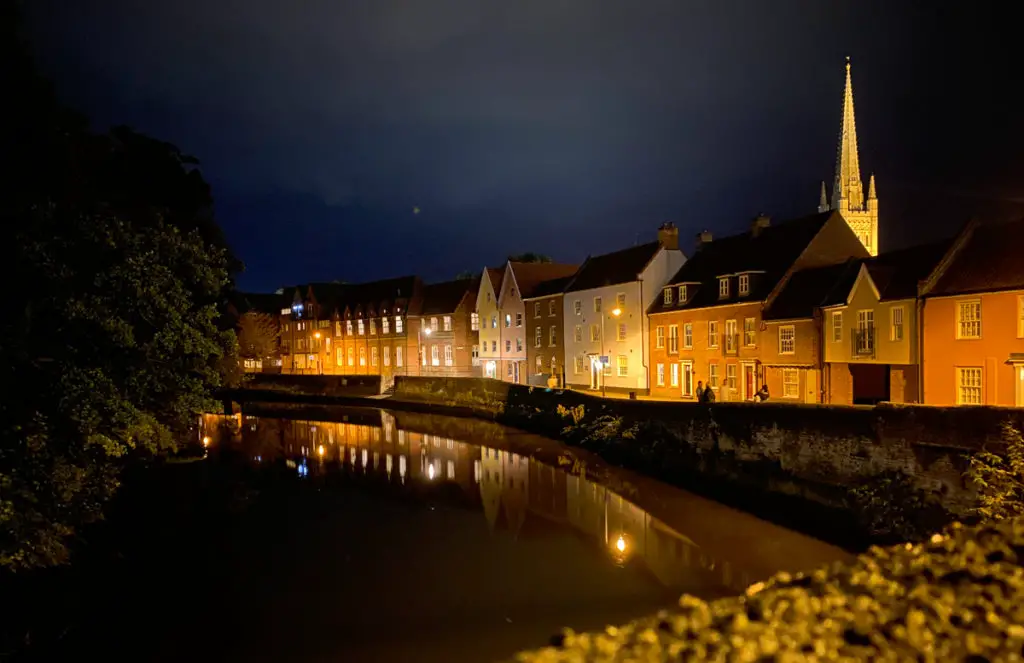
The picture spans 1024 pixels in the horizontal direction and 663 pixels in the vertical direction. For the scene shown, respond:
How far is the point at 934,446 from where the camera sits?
17.8 m

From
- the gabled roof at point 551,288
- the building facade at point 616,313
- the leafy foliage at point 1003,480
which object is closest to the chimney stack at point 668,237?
the building facade at point 616,313

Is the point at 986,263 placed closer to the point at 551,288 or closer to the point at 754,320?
the point at 754,320

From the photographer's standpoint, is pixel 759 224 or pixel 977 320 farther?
pixel 759 224

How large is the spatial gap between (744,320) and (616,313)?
8030 mm

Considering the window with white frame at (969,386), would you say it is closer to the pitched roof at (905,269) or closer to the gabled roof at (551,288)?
the pitched roof at (905,269)

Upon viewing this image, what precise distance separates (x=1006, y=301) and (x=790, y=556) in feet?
38.0

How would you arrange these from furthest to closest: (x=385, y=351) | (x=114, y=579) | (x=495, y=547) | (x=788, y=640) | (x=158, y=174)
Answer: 1. (x=385, y=351)
2. (x=158, y=174)
3. (x=495, y=547)
4. (x=114, y=579)
5. (x=788, y=640)

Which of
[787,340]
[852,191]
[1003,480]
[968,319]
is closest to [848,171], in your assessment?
[852,191]

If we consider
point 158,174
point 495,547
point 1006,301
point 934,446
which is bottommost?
point 495,547

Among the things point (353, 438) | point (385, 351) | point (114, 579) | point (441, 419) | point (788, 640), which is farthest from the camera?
point (385, 351)

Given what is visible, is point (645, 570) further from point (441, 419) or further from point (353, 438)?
point (441, 419)

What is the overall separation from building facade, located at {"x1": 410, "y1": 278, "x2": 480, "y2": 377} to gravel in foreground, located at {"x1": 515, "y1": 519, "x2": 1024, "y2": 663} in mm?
60478

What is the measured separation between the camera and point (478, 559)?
18891mm

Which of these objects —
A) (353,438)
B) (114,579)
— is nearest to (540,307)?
(353,438)
